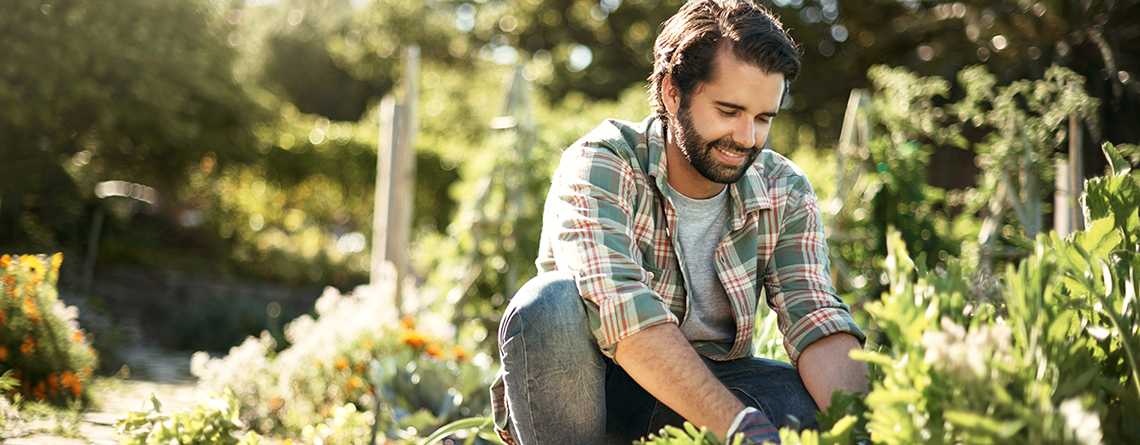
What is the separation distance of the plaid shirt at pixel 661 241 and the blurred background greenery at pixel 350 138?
121 cm

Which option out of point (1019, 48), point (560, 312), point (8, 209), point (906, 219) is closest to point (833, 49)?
point (1019, 48)

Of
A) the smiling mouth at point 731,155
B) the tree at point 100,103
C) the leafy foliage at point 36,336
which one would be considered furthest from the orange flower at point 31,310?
the tree at point 100,103

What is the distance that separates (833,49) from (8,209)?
952 cm

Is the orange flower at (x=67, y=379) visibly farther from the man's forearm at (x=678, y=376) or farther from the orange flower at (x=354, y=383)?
the man's forearm at (x=678, y=376)

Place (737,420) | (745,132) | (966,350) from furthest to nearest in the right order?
1. (745,132)
2. (737,420)
3. (966,350)

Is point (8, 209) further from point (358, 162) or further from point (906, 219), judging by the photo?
point (906, 219)

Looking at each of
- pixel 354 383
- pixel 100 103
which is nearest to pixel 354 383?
pixel 354 383

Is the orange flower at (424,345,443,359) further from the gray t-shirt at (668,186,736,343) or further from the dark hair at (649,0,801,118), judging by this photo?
the dark hair at (649,0,801,118)

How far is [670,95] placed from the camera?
1.68m

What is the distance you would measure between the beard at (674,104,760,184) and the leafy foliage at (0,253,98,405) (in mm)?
2452

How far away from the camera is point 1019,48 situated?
4477 millimetres

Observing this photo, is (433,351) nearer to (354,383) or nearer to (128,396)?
(354,383)

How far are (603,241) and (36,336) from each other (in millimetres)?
2698

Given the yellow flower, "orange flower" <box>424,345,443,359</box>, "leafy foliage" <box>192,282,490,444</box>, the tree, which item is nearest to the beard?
"leafy foliage" <box>192,282,490,444</box>
